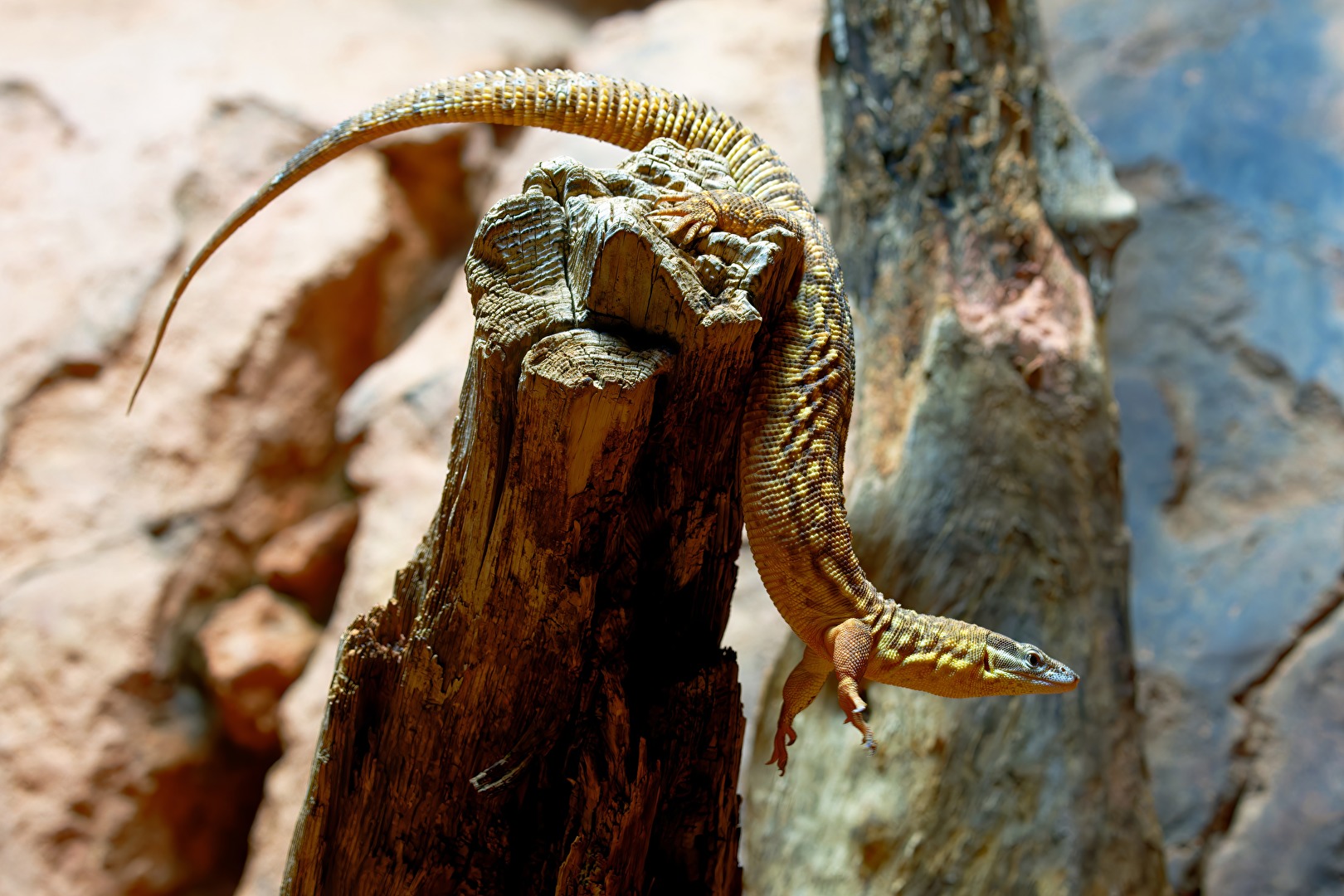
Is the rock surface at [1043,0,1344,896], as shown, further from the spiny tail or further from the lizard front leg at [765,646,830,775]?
the spiny tail

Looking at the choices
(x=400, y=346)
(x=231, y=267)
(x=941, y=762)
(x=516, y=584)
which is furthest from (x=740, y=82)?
(x=516, y=584)

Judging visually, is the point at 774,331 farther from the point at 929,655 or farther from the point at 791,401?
the point at 929,655

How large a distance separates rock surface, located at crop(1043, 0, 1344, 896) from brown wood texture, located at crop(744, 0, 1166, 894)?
1425 mm

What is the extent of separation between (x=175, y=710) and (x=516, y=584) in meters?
4.02

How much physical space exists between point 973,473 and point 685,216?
2123mm

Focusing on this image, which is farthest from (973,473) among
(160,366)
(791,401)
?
(160,366)

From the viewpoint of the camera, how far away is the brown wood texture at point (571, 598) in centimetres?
197

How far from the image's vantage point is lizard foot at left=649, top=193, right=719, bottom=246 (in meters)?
2.02

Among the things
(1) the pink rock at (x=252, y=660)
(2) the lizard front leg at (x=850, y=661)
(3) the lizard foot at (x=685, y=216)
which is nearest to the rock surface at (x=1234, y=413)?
(2) the lizard front leg at (x=850, y=661)

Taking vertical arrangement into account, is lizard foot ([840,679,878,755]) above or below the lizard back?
below

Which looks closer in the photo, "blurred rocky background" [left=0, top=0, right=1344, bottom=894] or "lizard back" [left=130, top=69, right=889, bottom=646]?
"lizard back" [left=130, top=69, right=889, bottom=646]

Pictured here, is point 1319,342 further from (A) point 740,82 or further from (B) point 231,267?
(B) point 231,267

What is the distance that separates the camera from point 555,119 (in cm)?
251

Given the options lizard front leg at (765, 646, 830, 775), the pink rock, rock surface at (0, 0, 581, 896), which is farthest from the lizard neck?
the pink rock
